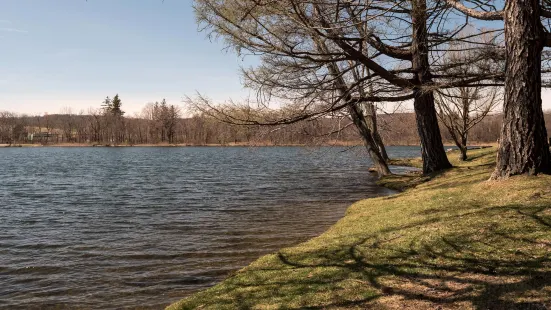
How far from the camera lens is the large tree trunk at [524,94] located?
9148 millimetres

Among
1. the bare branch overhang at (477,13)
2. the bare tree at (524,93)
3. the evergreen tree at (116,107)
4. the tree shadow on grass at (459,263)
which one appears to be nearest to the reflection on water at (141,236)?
the tree shadow on grass at (459,263)

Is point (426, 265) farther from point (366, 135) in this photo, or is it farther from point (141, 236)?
point (366, 135)

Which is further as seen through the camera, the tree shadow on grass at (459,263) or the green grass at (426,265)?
the green grass at (426,265)

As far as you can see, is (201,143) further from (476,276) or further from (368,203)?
(476,276)

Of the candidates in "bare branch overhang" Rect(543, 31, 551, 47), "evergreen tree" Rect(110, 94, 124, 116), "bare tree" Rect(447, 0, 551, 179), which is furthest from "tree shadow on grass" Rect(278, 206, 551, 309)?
"evergreen tree" Rect(110, 94, 124, 116)

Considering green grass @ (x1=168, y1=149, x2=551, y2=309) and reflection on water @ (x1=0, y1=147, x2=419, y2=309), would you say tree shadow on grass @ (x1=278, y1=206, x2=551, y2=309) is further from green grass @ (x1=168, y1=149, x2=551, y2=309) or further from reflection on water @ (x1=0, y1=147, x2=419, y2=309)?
reflection on water @ (x1=0, y1=147, x2=419, y2=309)

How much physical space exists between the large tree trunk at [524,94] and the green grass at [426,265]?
0.54 m

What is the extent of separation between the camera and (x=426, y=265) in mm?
5984

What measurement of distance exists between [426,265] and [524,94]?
5.60 meters

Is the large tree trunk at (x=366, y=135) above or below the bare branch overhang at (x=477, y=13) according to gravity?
below

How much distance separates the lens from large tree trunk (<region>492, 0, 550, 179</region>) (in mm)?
9148

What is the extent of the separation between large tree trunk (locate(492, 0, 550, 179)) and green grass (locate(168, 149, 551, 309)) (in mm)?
544

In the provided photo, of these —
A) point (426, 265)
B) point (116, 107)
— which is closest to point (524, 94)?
point (426, 265)

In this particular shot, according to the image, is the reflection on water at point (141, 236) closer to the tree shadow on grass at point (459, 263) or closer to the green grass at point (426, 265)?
the green grass at point (426, 265)
